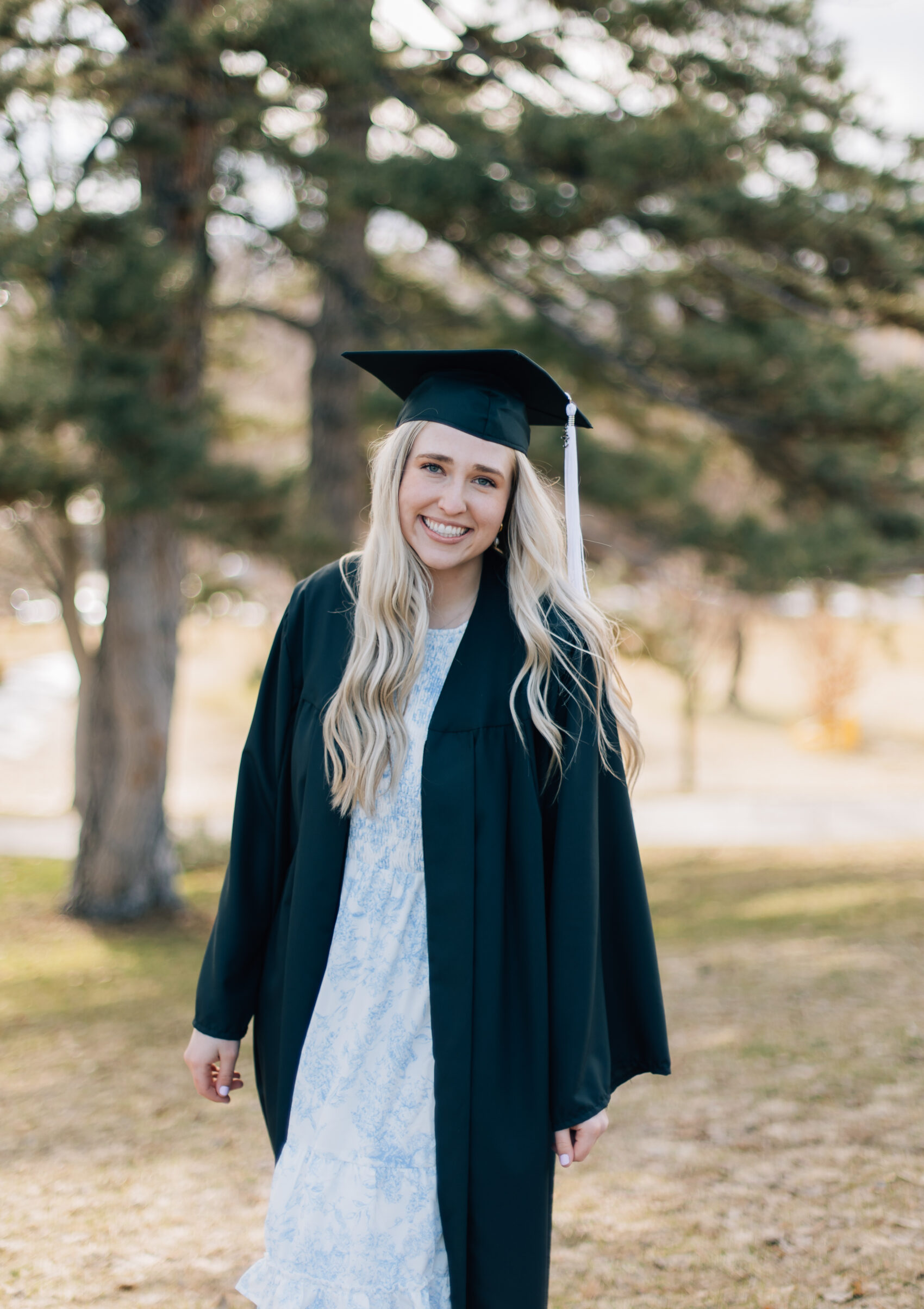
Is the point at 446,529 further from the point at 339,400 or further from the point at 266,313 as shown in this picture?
the point at 339,400

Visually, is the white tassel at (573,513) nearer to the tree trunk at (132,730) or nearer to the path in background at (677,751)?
the tree trunk at (132,730)

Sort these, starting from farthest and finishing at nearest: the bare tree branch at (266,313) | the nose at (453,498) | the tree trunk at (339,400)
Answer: the tree trunk at (339,400) → the bare tree branch at (266,313) → the nose at (453,498)

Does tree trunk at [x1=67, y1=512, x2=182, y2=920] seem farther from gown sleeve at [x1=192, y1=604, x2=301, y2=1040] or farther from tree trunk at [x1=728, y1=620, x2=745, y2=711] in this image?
tree trunk at [x1=728, y1=620, x2=745, y2=711]

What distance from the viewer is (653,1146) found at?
12.2 feet

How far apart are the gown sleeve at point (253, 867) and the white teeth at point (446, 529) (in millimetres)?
360

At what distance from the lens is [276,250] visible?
7.61m

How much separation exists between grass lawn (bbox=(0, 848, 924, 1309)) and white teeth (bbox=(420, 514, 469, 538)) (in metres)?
2.00

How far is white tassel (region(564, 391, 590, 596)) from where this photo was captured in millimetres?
2252

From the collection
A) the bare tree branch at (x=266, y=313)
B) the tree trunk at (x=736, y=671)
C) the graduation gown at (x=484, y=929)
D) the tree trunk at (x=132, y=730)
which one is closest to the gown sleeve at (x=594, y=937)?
the graduation gown at (x=484, y=929)

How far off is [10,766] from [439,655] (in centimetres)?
1568

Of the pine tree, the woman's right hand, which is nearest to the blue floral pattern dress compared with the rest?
the woman's right hand

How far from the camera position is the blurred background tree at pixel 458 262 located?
18.0ft

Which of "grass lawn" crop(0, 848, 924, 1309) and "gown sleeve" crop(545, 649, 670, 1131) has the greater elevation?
"gown sleeve" crop(545, 649, 670, 1131)

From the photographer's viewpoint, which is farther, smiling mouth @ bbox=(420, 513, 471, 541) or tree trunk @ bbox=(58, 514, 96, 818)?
tree trunk @ bbox=(58, 514, 96, 818)
